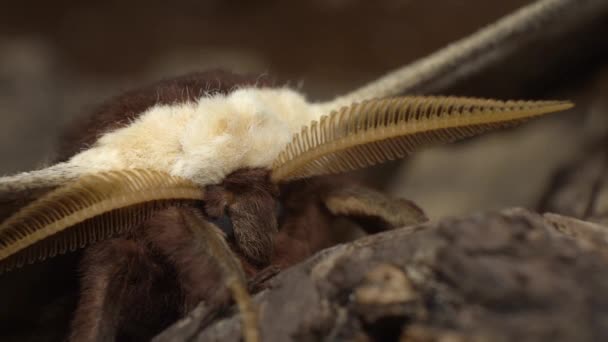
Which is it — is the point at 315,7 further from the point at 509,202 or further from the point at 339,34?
the point at 509,202

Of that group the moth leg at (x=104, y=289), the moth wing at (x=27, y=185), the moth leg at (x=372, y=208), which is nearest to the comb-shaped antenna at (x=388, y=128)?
the moth leg at (x=372, y=208)

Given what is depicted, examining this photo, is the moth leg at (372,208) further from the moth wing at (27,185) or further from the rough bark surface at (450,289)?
the moth wing at (27,185)

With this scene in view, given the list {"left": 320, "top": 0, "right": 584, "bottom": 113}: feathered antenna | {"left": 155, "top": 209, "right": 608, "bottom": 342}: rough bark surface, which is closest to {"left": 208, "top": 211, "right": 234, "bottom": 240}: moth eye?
{"left": 155, "top": 209, "right": 608, "bottom": 342}: rough bark surface

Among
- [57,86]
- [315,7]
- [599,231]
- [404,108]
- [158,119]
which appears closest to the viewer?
[599,231]

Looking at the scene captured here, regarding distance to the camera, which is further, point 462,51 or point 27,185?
point 462,51

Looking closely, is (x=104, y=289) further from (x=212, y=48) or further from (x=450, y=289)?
(x=212, y=48)

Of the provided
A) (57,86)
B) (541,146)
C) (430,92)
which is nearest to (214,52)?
(57,86)

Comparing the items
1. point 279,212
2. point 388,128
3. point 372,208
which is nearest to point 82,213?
point 279,212
